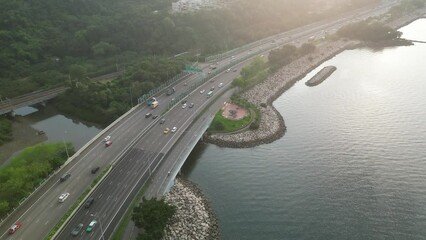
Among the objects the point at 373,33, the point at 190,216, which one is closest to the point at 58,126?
the point at 190,216

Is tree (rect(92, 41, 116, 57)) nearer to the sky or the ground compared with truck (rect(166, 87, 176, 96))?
nearer to the sky

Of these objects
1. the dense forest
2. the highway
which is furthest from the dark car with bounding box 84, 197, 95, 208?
the dense forest

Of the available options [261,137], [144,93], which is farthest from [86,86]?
[261,137]

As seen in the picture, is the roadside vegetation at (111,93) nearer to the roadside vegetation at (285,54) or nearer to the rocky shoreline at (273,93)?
the rocky shoreline at (273,93)

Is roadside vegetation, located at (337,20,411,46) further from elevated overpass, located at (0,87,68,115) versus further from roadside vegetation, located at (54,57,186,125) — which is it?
elevated overpass, located at (0,87,68,115)

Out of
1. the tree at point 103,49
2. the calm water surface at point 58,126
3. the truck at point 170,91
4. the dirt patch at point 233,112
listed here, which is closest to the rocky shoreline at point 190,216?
the dirt patch at point 233,112

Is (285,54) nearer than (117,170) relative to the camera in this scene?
No

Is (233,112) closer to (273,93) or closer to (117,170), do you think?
(273,93)
